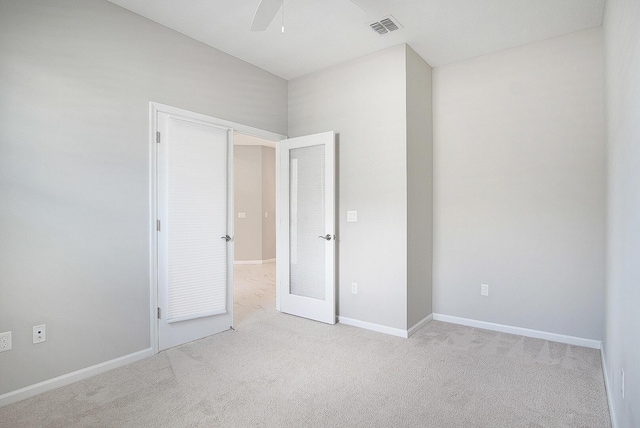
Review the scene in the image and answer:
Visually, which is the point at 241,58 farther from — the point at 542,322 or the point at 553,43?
the point at 542,322

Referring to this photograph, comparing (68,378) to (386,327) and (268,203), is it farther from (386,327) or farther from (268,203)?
(268,203)

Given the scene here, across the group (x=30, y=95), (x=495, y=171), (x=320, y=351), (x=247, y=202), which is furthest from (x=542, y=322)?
(x=247, y=202)

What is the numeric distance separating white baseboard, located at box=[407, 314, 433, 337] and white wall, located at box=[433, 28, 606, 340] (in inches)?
6.0

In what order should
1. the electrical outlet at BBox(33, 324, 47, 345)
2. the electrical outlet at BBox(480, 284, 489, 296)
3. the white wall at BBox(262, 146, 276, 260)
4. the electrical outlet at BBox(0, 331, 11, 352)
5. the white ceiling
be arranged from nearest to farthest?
the electrical outlet at BBox(0, 331, 11, 352), the electrical outlet at BBox(33, 324, 47, 345), the white ceiling, the electrical outlet at BBox(480, 284, 489, 296), the white wall at BBox(262, 146, 276, 260)

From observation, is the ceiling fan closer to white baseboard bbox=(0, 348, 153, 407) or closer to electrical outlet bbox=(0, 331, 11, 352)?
electrical outlet bbox=(0, 331, 11, 352)

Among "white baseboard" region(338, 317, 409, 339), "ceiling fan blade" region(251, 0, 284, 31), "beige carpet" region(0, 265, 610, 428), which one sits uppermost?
"ceiling fan blade" region(251, 0, 284, 31)

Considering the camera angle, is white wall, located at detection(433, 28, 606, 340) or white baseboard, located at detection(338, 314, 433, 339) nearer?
white wall, located at detection(433, 28, 606, 340)

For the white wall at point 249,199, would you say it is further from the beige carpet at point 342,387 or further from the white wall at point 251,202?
the beige carpet at point 342,387

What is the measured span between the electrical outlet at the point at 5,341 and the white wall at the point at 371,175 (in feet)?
9.08

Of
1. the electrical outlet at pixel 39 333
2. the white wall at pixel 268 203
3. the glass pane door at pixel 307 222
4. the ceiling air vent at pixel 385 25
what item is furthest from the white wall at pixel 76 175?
the white wall at pixel 268 203

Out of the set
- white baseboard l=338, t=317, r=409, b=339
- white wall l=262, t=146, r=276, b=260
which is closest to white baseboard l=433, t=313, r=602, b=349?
white baseboard l=338, t=317, r=409, b=339

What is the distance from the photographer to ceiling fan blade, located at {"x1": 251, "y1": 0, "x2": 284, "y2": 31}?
6.33 ft

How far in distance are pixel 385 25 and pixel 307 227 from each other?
7.16ft

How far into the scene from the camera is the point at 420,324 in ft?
11.7
